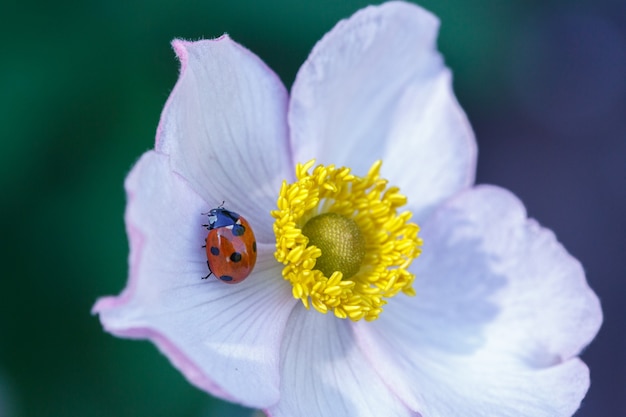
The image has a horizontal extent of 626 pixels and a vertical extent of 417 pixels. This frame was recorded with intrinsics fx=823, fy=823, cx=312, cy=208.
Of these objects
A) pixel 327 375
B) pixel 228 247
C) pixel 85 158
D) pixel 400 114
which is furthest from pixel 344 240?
pixel 85 158

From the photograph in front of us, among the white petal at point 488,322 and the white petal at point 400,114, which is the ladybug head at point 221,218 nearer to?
the white petal at point 400,114

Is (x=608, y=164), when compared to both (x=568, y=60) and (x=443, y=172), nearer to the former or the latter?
(x=568, y=60)

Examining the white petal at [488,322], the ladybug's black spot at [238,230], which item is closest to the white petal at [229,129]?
the ladybug's black spot at [238,230]

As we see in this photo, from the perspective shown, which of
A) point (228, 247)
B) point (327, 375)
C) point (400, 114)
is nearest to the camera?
point (228, 247)

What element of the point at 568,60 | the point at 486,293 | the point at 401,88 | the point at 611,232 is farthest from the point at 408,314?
the point at 568,60

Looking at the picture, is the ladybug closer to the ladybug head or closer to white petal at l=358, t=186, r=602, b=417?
the ladybug head

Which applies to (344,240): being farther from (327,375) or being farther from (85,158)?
(85,158)

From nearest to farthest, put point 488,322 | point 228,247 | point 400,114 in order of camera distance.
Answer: point 228,247, point 488,322, point 400,114
